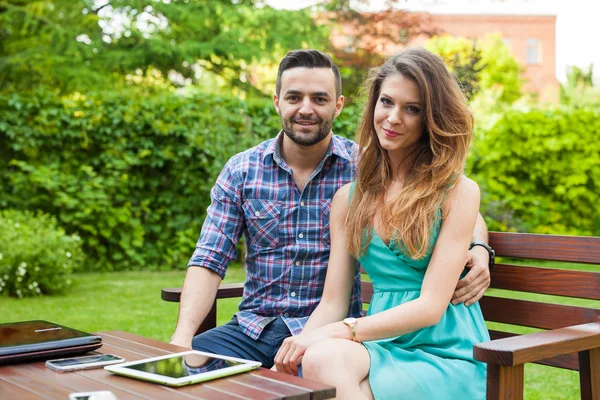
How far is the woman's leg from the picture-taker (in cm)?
210

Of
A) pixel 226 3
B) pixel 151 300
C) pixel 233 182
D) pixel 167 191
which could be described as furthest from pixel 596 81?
pixel 233 182

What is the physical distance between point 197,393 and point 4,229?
5.72 metres

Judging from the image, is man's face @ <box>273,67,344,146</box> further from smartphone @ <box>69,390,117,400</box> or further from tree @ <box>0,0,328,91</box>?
tree @ <box>0,0,328,91</box>

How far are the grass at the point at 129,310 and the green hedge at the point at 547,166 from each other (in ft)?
6.98

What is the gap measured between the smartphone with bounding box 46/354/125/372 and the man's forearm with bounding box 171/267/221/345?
0.67 meters

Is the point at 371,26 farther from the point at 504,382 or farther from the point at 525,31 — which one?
the point at 525,31

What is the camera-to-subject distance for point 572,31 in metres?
25.5

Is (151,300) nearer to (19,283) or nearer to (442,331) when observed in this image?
(19,283)

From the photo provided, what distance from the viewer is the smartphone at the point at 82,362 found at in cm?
196

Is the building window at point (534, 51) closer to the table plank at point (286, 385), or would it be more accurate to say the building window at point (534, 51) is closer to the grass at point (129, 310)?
the grass at point (129, 310)

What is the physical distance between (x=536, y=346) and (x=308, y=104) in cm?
141

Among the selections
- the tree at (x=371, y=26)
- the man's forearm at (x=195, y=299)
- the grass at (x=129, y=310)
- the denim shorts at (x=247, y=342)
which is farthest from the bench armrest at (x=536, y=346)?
the tree at (x=371, y=26)

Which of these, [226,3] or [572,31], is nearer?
[226,3]

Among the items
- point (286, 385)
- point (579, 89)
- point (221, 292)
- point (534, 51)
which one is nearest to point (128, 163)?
point (221, 292)
